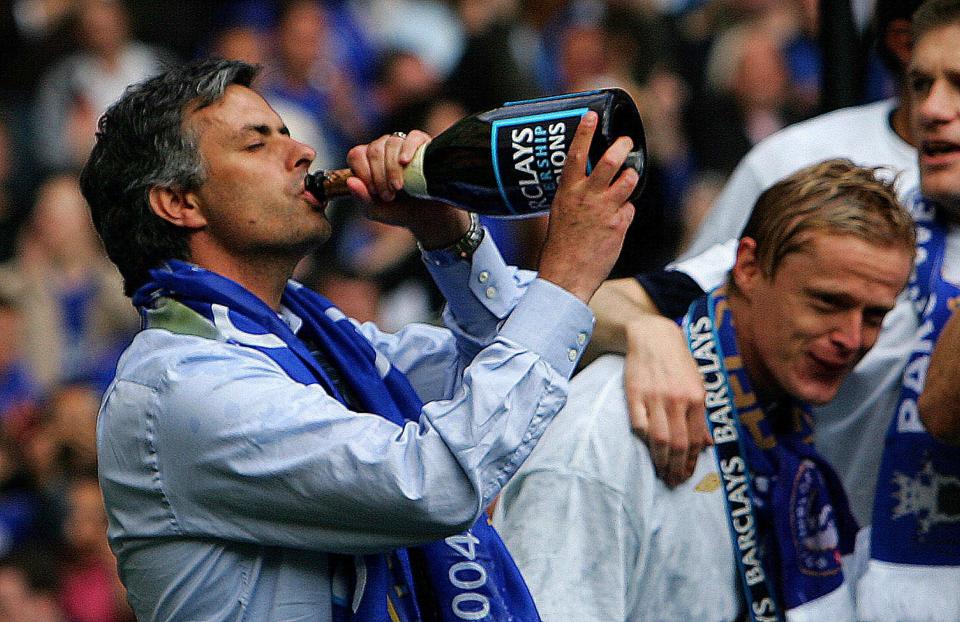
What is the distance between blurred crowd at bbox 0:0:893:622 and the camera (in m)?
6.23

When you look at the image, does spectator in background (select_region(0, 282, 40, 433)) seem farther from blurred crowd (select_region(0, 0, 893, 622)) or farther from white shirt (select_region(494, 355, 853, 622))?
white shirt (select_region(494, 355, 853, 622))

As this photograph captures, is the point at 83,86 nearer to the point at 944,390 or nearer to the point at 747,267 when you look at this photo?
the point at 747,267

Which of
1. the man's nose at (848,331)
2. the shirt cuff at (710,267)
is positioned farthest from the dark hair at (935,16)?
the man's nose at (848,331)

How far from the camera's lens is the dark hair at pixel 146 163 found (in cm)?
272

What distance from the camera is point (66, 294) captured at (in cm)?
685

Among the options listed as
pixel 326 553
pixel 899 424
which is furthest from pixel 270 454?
pixel 899 424

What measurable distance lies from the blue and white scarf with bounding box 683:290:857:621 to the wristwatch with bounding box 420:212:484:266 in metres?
0.51

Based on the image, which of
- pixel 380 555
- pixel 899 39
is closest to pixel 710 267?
pixel 899 39

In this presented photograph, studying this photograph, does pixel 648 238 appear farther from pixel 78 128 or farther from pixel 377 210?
pixel 377 210

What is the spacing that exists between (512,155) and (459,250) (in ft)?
1.20

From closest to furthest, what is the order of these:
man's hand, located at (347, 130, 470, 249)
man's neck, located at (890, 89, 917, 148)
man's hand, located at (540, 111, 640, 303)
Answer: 1. man's hand, located at (540, 111, 640, 303)
2. man's hand, located at (347, 130, 470, 249)
3. man's neck, located at (890, 89, 917, 148)

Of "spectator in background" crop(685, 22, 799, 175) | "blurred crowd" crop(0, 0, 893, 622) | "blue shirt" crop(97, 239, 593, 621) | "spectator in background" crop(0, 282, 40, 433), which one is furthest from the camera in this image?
"spectator in background" crop(685, 22, 799, 175)

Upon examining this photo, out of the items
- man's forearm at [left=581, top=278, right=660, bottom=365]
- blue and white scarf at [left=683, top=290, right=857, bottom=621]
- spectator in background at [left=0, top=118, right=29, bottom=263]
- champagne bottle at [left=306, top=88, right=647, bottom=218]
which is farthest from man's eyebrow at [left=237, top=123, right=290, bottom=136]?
spectator in background at [left=0, top=118, right=29, bottom=263]

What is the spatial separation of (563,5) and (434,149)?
556 centimetres
